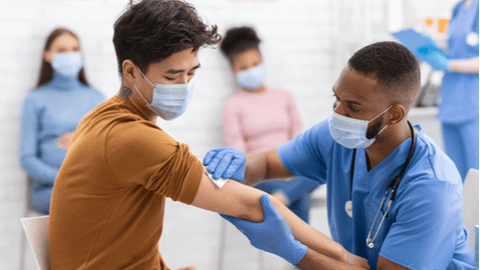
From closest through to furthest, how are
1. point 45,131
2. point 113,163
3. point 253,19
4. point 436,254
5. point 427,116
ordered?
point 113,163 < point 436,254 < point 45,131 < point 253,19 < point 427,116

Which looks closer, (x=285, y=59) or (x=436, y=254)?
(x=436, y=254)

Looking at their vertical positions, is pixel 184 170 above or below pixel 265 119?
above

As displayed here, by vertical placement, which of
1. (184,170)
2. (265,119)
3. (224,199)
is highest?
(184,170)

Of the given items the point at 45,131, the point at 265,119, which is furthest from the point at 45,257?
the point at 265,119

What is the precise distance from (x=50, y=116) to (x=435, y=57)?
2.32 metres

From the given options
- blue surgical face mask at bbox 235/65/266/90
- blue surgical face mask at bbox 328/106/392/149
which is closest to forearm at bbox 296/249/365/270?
blue surgical face mask at bbox 328/106/392/149

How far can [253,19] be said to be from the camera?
2.83 meters

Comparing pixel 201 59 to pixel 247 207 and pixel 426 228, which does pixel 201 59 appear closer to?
pixel 247 207

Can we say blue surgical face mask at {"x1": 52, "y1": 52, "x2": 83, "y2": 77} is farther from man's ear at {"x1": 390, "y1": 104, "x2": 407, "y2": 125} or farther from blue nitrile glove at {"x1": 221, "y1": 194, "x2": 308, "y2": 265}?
man's ear at {"x1": 390, "y1": 104, "x2": 407, "y2": 125}

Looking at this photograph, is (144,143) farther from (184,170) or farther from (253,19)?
(253,19)

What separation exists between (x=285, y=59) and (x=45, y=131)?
1.63 metres

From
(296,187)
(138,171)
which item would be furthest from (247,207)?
(296,187)

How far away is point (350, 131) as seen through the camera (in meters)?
1.34

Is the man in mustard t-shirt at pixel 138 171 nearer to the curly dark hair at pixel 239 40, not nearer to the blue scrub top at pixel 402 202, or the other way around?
the blue scrub top at pixel 402 202
